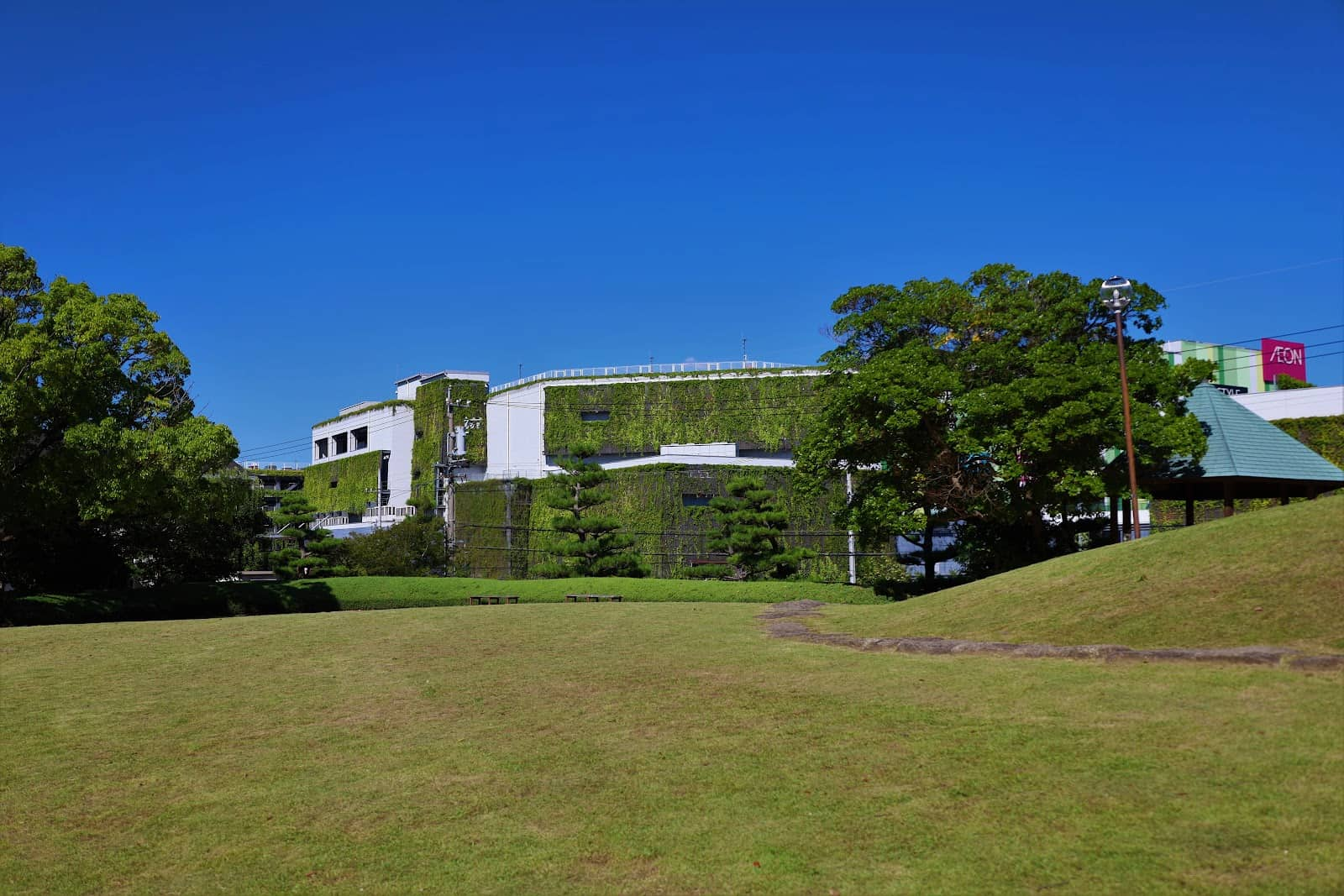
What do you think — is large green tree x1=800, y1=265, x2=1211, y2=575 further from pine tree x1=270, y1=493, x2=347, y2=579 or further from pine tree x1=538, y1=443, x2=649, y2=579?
Result: pine tree x1=270, y1=493, x2=347, y2=579

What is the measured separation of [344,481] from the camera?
66812 millimetres

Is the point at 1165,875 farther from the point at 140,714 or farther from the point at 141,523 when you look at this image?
the point at 141,523

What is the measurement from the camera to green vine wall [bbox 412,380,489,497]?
5622cm

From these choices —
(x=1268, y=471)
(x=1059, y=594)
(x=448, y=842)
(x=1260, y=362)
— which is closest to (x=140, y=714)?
(x=448, y=842)

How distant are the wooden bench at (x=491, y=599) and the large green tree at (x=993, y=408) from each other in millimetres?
8880

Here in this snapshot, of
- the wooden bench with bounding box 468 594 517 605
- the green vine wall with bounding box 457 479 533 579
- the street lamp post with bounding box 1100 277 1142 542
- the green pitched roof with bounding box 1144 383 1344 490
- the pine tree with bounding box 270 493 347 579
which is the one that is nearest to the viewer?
the street lamp post with bounding box 1100 277 1142 542

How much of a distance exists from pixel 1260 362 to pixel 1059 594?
206 ft

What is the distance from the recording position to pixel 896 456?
2336 centimetres

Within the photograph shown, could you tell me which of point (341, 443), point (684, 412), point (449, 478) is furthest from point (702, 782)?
point (341, 443)

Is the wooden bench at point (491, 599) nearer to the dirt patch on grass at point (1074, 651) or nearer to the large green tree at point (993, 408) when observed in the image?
the large green tree at point (993, 408)

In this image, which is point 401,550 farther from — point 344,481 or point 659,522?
point 344,481

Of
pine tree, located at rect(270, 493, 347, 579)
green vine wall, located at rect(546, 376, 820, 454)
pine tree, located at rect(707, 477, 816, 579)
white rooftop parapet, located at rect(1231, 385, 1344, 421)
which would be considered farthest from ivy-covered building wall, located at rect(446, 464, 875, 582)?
white rooftop parapet, located at rect(1231, 385, 1344, 421)

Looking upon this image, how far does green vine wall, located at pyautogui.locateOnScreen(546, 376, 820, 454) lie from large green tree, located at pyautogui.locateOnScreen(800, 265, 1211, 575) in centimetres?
2348

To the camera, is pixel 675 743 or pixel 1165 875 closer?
pixel 1165 875
